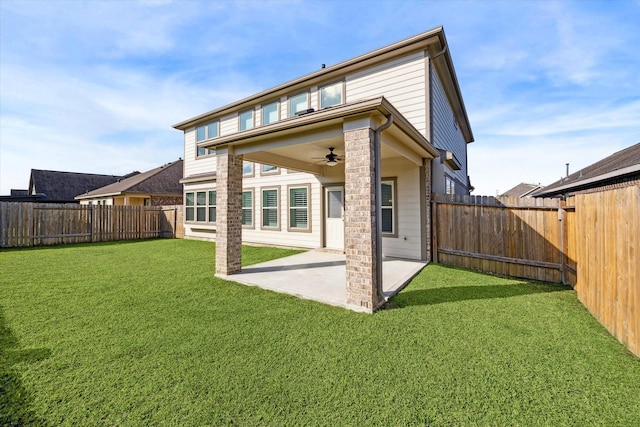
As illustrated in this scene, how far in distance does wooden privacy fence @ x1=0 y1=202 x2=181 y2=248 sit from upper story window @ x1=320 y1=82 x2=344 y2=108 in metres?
10.4

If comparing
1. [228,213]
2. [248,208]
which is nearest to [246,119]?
[248,208]

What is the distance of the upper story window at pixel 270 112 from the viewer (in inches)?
425

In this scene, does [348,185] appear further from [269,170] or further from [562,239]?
[269,170]

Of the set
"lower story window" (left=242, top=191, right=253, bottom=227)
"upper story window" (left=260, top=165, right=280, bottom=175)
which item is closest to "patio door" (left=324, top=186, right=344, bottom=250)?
"upper story window" (left=260, top=165, right=280, bottom=175)

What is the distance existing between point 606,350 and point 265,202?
10.1m

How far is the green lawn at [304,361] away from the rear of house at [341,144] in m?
2.02

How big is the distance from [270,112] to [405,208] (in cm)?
692

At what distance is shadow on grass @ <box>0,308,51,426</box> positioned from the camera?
1959 mm

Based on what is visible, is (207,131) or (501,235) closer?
(501,235)

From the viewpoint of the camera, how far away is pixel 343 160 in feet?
27.0

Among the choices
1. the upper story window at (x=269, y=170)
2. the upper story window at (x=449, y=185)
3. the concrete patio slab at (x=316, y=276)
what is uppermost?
the upper story window at (x=269, y=170)

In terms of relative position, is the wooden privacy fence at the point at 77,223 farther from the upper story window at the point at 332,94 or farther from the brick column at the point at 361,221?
the brick column at the point at 361,221

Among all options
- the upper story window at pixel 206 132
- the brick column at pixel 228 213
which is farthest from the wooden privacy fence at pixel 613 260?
the upper story window at pixel 206 132

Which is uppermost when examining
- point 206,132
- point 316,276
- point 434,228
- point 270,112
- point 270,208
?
point 270,112
